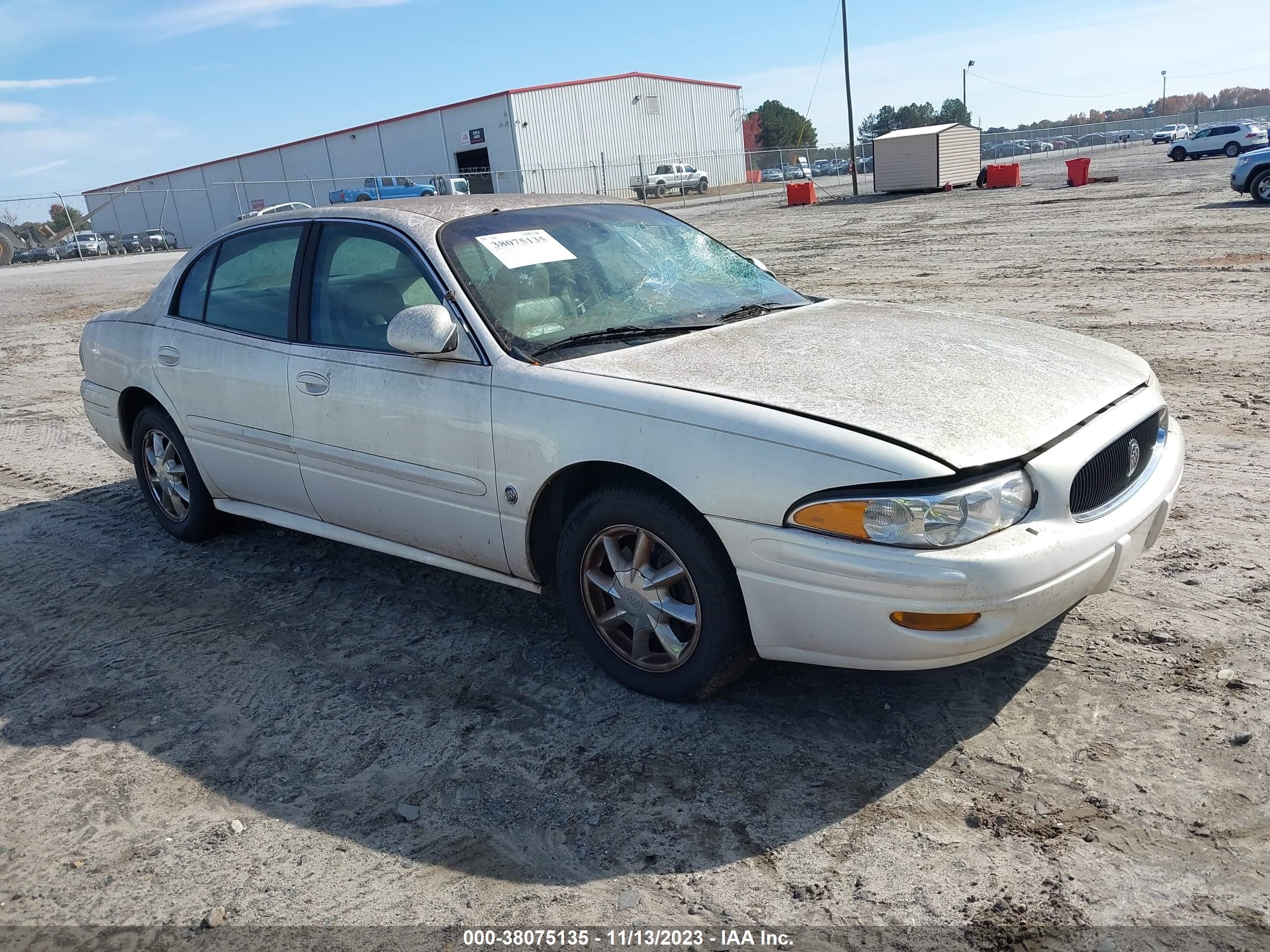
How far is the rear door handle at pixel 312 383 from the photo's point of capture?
4090 millimetres

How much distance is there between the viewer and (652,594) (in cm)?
328

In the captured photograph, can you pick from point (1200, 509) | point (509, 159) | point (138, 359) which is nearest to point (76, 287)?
point (138, 359)

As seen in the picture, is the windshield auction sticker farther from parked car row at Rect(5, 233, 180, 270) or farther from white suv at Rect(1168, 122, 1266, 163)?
white suv at Rect(1168, 122, 1266, 163)

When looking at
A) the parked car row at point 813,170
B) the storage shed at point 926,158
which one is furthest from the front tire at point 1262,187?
the parked car row at point 813,170

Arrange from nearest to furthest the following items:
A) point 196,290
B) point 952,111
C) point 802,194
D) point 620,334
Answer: point 620,334 → point 196,290 → point 802,194 → point 952,111

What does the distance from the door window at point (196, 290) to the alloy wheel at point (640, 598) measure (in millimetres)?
2658

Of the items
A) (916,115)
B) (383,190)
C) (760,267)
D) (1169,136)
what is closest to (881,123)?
(916,115)

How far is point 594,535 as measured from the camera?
336 cm

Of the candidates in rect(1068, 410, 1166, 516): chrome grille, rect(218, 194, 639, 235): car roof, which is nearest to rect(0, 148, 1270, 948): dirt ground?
rect(1068, 410, 1166, 516): chrome grille

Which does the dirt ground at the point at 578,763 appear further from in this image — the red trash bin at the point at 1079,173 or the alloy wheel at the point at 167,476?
the red trash bin at the point at 1079,173

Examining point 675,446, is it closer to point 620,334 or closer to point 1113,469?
point 620,334

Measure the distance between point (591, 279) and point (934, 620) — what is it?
1963mm

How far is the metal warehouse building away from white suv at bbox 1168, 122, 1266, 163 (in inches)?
949

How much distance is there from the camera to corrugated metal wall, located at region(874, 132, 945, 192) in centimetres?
3044
